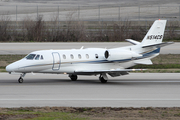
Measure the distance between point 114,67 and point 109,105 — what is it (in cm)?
1016

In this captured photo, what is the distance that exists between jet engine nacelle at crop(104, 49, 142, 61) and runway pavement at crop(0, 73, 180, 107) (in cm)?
173

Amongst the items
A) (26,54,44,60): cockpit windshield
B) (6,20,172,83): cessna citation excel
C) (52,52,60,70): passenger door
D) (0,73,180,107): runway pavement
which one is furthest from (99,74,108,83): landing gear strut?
(26,54,44,60): cockpit windshield

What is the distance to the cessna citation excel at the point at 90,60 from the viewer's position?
23844 millimetres

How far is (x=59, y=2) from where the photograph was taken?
87.8m

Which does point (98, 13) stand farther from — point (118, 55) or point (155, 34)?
point (118, 55)

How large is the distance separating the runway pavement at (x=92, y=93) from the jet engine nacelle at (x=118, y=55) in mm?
1734

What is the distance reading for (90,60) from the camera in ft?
84.0

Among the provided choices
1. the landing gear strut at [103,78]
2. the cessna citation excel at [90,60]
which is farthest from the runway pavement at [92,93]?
the cessna citation excel at [90,60]

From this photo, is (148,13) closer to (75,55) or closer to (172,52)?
(172,52)

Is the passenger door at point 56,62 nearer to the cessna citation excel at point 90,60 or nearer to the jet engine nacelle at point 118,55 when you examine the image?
the cessna citation excel at point 90,60

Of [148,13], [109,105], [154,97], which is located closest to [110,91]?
[154,97]

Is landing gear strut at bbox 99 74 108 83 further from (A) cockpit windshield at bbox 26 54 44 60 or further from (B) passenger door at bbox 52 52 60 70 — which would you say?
(A) cockpit windshield at bbox 26 54 44 60

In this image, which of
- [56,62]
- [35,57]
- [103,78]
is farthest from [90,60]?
[35,57]

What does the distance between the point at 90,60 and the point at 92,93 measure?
19.5 ft
